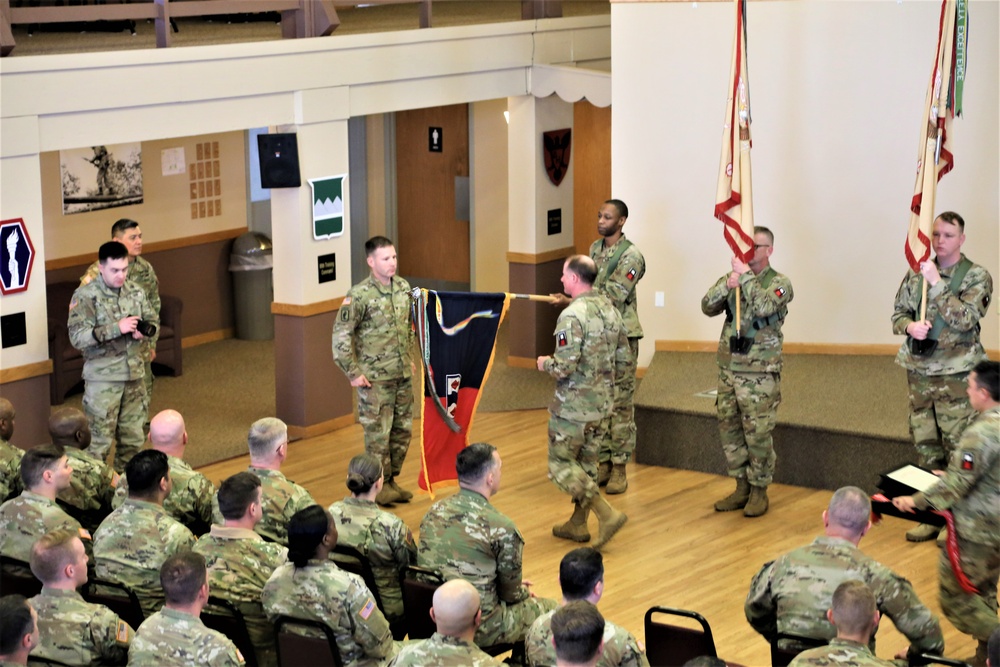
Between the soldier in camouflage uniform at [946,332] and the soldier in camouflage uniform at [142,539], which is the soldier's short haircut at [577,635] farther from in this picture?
the soldier in camouflage uniform at [946,332]

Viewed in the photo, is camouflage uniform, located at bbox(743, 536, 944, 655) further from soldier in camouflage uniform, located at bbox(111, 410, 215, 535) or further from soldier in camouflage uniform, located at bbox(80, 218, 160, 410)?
soldier in camouflage uniform, located at bbox(80, 218, 160, 410)

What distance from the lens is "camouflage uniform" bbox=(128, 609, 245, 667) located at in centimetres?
463

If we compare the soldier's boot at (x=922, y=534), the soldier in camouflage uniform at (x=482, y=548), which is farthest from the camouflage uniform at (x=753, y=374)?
the soldier in camouflage uniform at (x=482, y=548)

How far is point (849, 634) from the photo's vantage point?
454 centimetres

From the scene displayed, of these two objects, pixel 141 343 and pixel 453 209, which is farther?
pixel 453 209

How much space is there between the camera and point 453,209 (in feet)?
48.2

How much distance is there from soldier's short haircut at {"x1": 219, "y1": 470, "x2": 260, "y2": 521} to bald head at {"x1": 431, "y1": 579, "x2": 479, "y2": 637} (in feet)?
3.98

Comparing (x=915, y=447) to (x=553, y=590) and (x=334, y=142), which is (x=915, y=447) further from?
(x=334, y=142)

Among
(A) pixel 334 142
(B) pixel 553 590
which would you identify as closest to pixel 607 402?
(B) pixel 553 590

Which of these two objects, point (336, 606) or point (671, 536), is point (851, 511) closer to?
point (336, 606)

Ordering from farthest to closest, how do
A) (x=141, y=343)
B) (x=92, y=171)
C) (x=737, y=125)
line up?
(x=92, y=171), (x=141, y=343), (x=737, y=125)

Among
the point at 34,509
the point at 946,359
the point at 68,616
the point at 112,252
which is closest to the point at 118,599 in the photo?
the point at 68,616

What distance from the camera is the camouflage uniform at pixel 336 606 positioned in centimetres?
503

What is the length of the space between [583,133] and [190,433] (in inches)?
210
